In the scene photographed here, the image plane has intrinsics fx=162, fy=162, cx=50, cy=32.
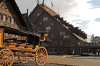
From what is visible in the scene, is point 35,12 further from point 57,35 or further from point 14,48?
point 14,48

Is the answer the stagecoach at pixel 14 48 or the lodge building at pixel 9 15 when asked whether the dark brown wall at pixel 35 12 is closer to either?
the lodge building at pixel 9 15

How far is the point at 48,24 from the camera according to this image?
2366 inches

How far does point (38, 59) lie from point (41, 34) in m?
2.93

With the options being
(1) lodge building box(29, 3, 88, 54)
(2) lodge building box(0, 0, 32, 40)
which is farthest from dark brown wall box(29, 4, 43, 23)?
(2) lodge building box(0, 0, 32, 40)

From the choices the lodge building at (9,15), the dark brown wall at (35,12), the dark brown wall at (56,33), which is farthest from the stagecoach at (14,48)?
the dark brown wall at (35,12)

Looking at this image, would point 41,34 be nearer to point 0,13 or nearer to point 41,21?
point 0,13

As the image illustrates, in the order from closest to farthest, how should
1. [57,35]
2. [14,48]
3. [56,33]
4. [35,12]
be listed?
1. [14,48]
2. [57,35]
3. [56,33]
4. [35,12]

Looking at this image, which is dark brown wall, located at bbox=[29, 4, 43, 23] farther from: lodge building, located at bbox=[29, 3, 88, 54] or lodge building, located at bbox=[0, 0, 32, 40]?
lodge building, located at bbox=[0, 0, 32, 40]

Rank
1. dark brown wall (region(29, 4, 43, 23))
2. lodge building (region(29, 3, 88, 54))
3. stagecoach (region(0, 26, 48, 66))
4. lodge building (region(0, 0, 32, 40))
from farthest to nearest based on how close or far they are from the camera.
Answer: dark brown wall (region(29, 4, 43, 23))
lodge building (region(29, 3, 88, 54))
lodge building (region(0, 0, 32, 40))
stagecoach (region(0, 26, 48, 66))

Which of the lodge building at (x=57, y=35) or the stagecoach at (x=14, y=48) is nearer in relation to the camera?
the stagecoach at (x=14, y=48)

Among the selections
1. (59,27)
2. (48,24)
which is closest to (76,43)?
(59,27)

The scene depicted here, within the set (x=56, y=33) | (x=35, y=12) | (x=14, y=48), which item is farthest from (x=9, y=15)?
(x=35, y=12)

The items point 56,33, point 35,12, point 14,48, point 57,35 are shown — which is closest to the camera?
point 14,48

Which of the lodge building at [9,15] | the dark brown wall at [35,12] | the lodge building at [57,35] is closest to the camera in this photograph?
the lodge building at [9,15]
